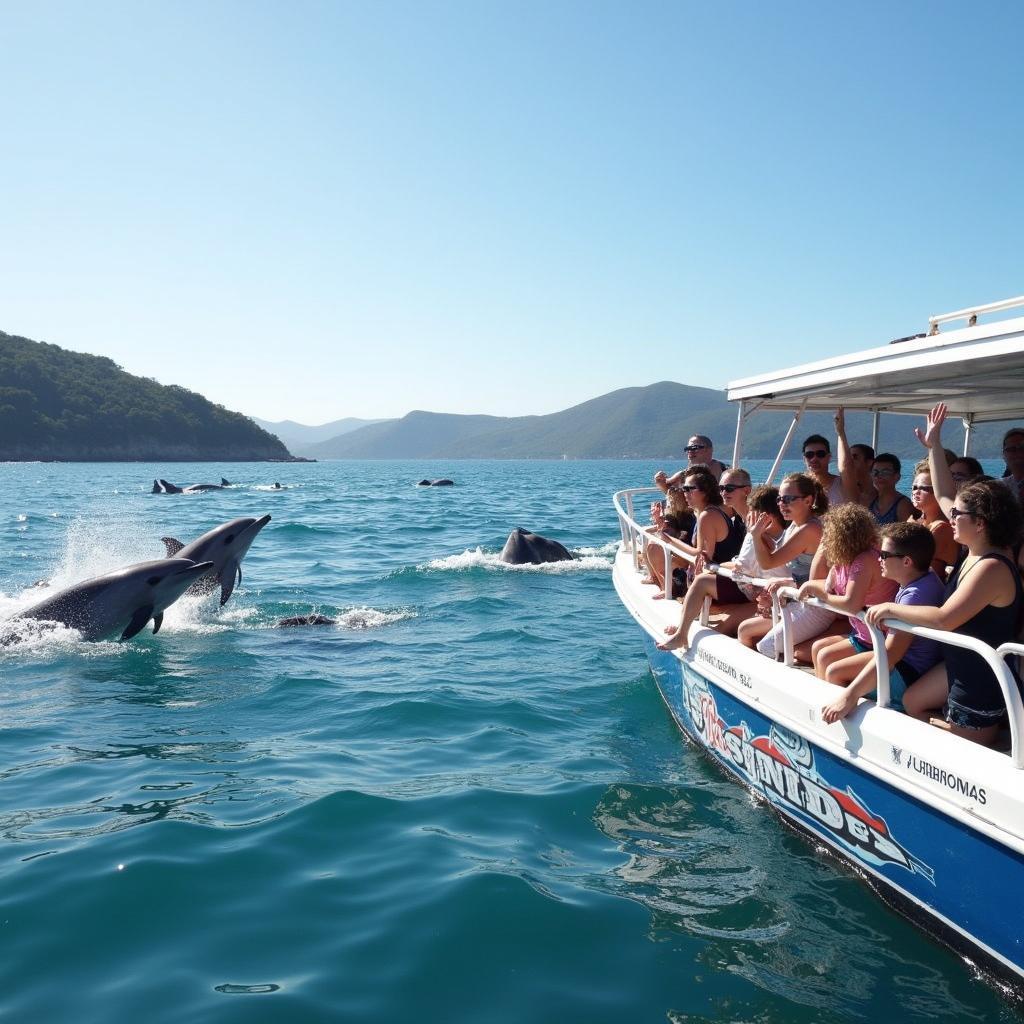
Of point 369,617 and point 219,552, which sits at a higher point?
point 219,552

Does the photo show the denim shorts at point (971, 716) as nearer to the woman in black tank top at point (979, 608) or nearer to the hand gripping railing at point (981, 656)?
the woman in black tank top at point (979, 608)

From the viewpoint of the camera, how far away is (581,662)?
10.9m

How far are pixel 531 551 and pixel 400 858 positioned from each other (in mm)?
14011

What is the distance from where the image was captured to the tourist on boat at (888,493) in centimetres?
650

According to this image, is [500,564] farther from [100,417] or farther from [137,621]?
[100,417]

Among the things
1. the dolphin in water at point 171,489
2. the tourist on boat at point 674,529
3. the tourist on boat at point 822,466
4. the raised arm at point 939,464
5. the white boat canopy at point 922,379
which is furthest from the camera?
the dolphin in water at point 171,489

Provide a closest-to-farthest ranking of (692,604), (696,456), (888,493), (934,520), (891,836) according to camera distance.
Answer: (891,836) < (934,520) < (888,493) < (692,604) < (696,456)

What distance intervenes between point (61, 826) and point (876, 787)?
4.86 m

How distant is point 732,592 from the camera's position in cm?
707

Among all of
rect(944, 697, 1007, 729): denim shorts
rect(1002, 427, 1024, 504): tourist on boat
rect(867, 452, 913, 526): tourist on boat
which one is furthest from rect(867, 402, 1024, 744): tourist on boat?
rect(867, 452, 913, 526): tourist on boat

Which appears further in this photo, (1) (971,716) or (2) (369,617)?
(2) (369,617)

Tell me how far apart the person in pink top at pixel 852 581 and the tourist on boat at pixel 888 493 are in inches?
47.4

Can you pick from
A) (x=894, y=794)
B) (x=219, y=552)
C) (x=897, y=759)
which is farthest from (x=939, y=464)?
(x=219, y=552)

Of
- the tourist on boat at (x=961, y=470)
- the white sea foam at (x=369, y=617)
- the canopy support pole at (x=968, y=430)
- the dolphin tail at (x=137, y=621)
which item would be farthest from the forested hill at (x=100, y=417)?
the tourist on boat at (x=961, y=470)
